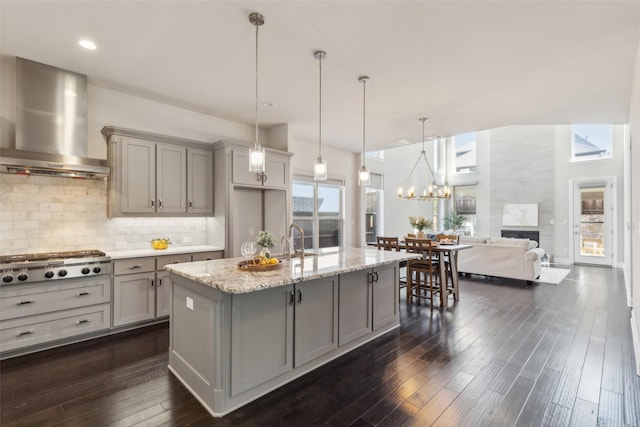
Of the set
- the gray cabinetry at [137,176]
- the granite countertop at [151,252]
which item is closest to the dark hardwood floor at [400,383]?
the granite countertop at [151,252]

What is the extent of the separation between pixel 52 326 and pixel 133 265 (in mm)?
886

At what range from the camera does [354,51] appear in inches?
114

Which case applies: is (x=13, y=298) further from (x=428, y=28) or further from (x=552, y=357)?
(x=552, y=357)

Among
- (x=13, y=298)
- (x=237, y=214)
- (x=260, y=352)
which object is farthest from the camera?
(x=237, y=214)

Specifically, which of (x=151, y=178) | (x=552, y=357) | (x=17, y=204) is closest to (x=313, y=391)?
(x=552, y=357)

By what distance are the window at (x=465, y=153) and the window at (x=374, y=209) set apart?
4.65 m

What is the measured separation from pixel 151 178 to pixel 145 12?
207cm

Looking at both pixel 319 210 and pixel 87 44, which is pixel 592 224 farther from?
pixel 87 44

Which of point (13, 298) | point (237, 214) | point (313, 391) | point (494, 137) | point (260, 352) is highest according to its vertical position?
point (494, 137)

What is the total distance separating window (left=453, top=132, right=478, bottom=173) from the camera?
11148 millimetres

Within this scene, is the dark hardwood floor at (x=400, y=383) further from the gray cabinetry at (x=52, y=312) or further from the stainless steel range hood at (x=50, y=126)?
the stainless steel range hood at (x=50, y=126)

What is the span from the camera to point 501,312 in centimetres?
423

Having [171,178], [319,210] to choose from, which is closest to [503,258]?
[319,210]

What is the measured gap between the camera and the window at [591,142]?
26.5 feet
